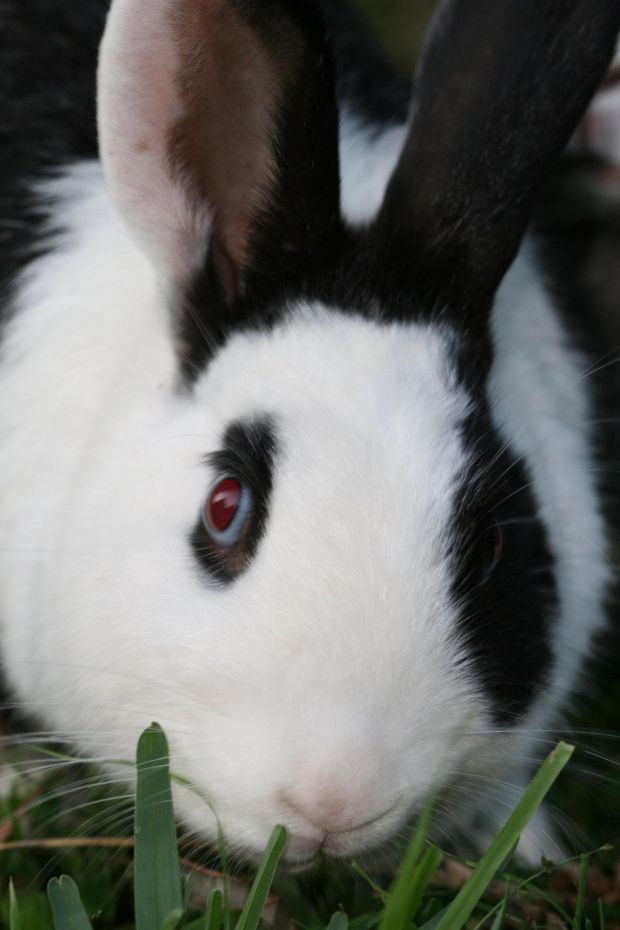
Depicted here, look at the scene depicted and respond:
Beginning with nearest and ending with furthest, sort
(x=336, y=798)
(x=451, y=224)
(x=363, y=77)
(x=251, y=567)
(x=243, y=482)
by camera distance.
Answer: (x=336, y=798) → (x=251, y=567) → (x=243, y=482) → (x=451, y=224) → (x=363, y=77)

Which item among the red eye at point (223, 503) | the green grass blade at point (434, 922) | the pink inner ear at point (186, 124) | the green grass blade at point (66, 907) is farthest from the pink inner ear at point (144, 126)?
the green grass blade at point (434, 922)

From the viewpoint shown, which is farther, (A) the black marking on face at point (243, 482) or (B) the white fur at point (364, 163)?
(B) the white fur at point (364, 163)

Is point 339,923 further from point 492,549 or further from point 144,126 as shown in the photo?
point 144,126

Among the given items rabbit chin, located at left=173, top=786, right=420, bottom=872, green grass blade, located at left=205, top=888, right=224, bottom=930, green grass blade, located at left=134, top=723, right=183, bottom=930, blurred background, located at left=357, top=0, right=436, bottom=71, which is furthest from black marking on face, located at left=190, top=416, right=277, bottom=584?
blurred background, located at left=357, top=0, right=436, bottom=71

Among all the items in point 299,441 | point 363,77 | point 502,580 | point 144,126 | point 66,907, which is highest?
point 363,77

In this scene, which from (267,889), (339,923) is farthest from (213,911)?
(339,923)

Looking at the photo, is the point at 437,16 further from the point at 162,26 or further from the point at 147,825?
the point at 147,825

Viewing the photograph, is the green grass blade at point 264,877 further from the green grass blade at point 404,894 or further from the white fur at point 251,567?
the green grass blade at point 404,894

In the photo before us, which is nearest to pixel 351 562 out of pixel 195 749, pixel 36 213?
pixel 195 749
